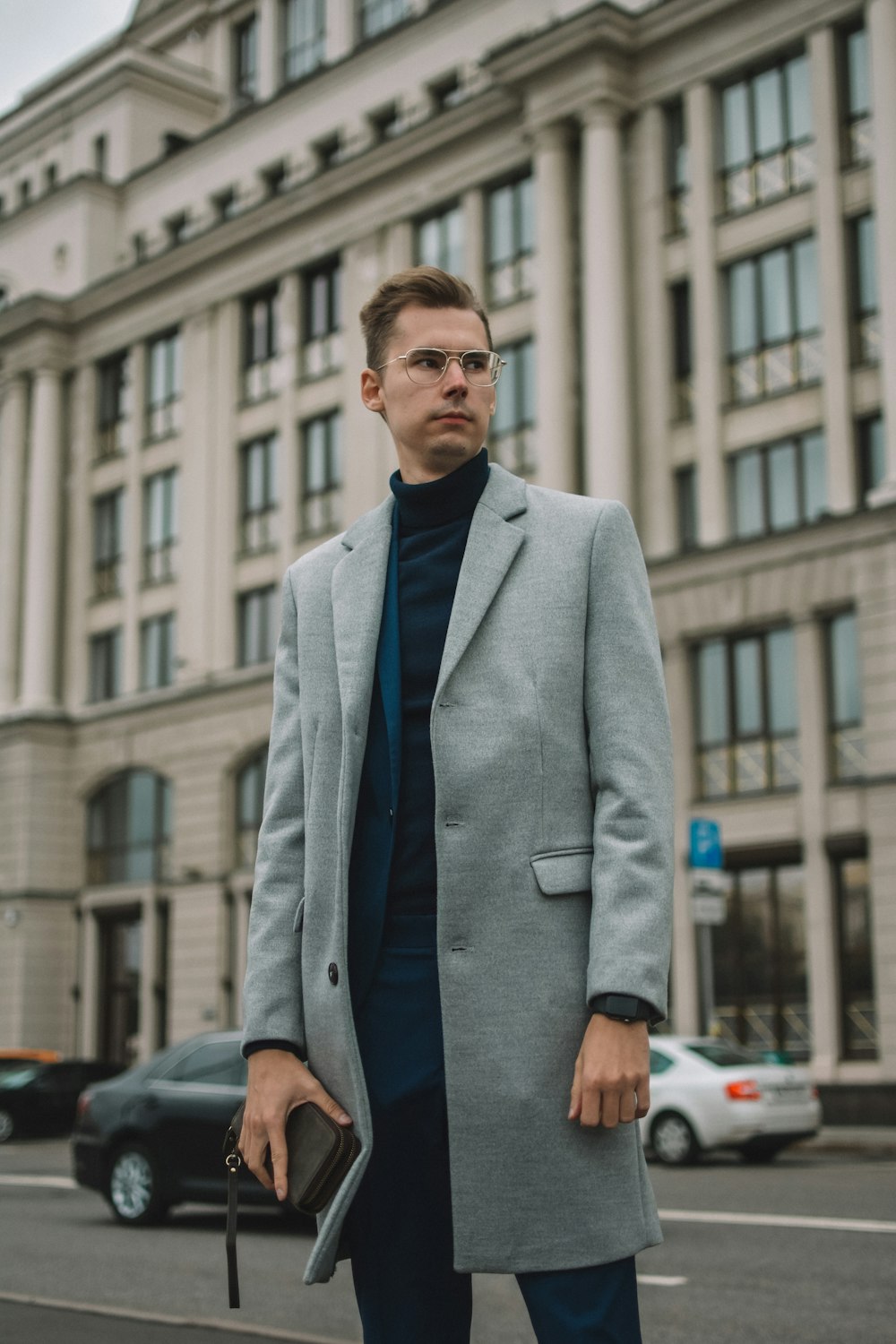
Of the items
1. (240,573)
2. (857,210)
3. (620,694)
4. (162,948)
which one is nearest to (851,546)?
(857,210)

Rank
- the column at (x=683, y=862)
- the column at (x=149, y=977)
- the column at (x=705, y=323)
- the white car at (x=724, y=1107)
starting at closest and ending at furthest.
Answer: the white car at (x=724, y=1107), the column at (x=683, y=862), the column at (x=705, y=323), the column at (x=149, y=977)

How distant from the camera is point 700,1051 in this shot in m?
18.4

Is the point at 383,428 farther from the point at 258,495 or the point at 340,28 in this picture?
the point at 340,28

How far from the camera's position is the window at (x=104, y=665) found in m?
40.4

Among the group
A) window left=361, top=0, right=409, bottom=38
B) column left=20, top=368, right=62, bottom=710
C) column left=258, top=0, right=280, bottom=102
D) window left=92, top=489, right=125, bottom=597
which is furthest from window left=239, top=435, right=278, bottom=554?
column left=258, top=0, right=280, bottom=102

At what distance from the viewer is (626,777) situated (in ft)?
8.41

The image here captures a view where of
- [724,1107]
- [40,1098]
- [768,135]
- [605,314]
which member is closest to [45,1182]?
[724,1107]

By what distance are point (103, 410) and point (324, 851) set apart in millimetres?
40483

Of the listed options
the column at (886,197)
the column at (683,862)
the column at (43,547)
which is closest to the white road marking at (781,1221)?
the column at (683,862)

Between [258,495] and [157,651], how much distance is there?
14.9 feet

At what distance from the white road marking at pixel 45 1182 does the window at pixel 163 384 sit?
80.3 feet

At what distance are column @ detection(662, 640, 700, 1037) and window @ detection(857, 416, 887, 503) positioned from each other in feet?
12.8

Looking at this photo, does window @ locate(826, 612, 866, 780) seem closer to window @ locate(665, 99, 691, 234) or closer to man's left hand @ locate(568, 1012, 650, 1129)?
window @ locate(665, 99, 691, 234)

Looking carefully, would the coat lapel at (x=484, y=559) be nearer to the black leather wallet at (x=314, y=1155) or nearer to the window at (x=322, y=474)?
the black leather wallet at (x=314, y=1155)
